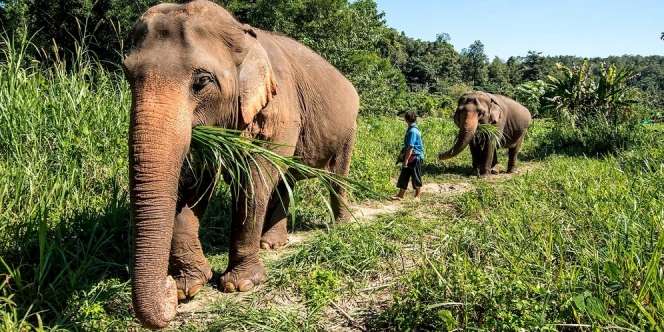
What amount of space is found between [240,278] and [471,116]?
6.77 meters

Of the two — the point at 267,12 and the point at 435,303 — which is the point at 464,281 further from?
the point at 267,12

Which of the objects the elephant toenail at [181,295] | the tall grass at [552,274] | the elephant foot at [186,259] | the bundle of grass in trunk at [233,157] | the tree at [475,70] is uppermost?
the tree at [475,70]

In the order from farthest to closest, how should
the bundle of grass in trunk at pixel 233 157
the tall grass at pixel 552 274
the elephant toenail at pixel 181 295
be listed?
the elephant toenail at pixel 181 295 < the bundle of grass in trunk at pixel 233 157 < the tall grass at pixel 552 274

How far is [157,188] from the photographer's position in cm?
241

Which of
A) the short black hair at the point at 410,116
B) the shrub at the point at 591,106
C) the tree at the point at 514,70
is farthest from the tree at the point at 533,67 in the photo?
the short black hair at the point at 410,116

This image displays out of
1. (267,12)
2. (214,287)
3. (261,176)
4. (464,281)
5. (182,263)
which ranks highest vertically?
(267,12)

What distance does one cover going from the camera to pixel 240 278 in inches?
141

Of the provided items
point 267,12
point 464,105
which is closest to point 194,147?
point 464,105

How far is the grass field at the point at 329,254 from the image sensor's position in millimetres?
2463

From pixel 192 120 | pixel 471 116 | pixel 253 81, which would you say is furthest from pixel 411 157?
pixel 192 120

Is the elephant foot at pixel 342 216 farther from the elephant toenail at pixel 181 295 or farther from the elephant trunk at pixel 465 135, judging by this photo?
the elephant trunk at pixel 465 135

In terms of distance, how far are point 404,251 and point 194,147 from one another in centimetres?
205

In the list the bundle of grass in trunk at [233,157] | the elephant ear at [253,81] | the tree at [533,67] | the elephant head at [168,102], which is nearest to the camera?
the elephant head at [168,102]

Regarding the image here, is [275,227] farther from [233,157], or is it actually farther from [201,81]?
[201,81]
